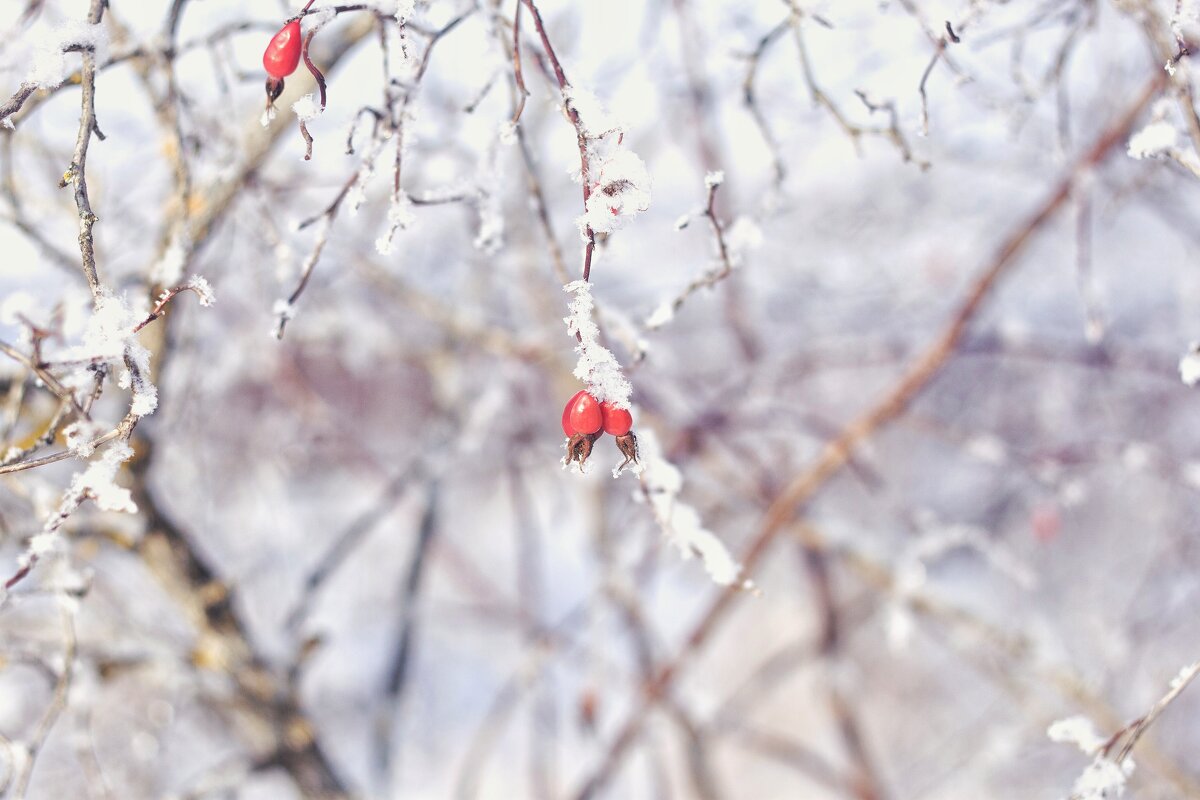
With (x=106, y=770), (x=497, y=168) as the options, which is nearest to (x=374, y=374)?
(x=106, y=770)

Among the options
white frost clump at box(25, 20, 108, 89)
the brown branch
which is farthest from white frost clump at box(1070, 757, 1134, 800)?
white frost clump at box(25, 20, 108, 89)

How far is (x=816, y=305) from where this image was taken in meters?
3.69

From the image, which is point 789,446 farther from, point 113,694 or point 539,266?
point 113,694

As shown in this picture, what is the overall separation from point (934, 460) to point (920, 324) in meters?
3.04

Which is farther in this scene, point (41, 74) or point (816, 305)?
point (816, 305)

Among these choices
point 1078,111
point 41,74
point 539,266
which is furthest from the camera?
point 1078,111

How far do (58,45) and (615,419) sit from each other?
525mm

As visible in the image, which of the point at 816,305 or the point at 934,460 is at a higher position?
the point at 934,460

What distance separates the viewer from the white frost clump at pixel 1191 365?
0.63 meters

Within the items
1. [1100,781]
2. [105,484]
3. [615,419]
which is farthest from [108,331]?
[1100,781]

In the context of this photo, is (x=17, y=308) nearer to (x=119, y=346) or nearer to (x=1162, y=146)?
(x=119, y=346)

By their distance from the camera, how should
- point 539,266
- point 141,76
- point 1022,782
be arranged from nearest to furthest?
point 141,76 < point 539,266 < point 1022,782

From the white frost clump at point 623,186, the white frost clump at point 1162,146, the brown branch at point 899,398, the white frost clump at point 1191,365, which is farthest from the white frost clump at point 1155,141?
the white frost clump at point 623,186

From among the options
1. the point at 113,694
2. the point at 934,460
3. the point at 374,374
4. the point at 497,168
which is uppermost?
the point at 374,374
